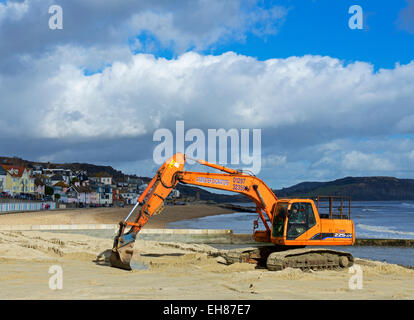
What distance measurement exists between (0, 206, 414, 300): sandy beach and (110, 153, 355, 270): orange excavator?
56cm

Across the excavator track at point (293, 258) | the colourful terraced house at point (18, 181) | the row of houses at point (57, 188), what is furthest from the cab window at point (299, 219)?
the colourful terraced house at point (18, 181)

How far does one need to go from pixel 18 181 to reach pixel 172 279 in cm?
11105

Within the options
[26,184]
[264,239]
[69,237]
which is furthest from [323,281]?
[26,184]

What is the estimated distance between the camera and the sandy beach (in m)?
12.1

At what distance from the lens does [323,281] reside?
14.9 m

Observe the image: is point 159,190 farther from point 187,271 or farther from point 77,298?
point 77,298

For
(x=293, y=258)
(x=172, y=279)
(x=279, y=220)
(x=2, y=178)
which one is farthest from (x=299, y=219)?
(x=2, y=178)

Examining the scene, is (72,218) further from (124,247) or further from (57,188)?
(57,188)

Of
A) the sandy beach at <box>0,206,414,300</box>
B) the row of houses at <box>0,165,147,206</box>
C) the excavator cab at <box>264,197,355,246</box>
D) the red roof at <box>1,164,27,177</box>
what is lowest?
the sandy beach at <box>0,206,414,300</box>

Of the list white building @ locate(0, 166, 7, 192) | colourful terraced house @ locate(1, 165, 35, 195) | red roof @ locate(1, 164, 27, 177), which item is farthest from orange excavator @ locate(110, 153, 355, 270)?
red roof @ locate(1, 164, 27, 177)

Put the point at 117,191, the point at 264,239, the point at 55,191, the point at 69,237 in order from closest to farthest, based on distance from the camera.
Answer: the point at 264,239 → the point at 69,237 → the point at 55,191 → the point at 117,191

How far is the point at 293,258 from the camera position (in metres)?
17.0

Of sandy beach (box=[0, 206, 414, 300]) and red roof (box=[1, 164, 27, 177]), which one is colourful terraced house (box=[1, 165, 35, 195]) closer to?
red roof (box=[1, 164, 27, 177])
